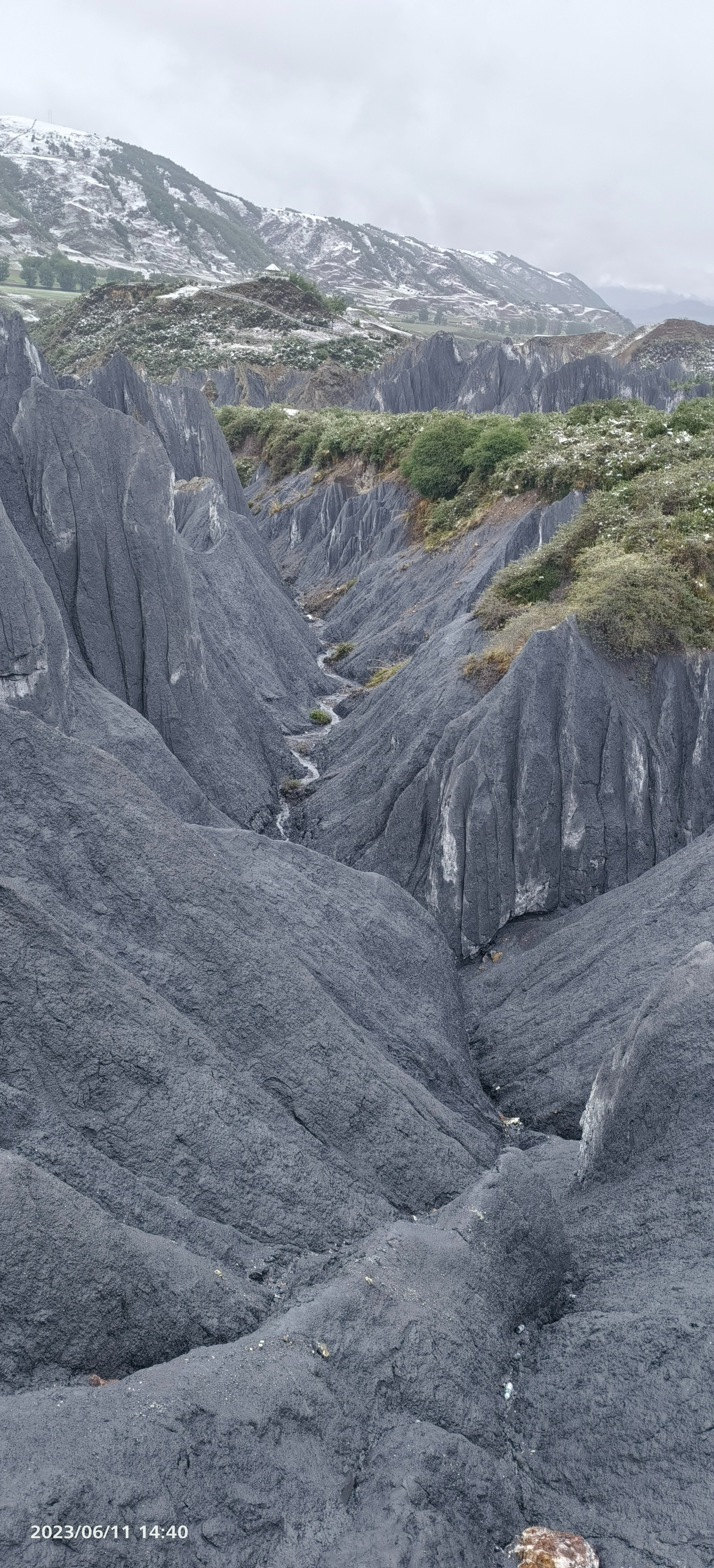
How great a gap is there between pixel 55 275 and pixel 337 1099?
17153 centimetres

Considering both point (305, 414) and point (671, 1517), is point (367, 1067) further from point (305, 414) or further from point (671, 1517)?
point (305, 414)

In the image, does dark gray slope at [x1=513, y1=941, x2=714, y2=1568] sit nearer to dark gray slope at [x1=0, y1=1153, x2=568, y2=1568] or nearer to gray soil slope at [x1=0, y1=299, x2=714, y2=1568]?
gray soil slope at [x1=0, y1=299, x2=714, y2=1568]

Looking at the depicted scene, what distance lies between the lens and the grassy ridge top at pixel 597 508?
17.8m

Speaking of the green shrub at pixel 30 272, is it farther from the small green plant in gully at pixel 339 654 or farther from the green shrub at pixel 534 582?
the green shrub at pixel 534 582

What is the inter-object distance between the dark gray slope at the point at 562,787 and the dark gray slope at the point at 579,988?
3.95 feet

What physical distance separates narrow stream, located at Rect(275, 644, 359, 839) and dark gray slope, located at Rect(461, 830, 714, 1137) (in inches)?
298

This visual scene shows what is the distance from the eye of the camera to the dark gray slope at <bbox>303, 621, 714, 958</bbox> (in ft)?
54.7

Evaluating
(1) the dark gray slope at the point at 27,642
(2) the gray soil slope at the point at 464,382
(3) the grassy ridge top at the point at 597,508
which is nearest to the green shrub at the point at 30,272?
(2) the gray soil slope at the point at 464,382

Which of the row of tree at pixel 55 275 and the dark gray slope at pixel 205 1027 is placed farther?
the row of tree at pixel 55 275

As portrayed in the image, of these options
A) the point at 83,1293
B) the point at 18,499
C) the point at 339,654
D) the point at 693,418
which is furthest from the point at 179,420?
the point at 83,1293

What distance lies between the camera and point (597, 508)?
22.5 m

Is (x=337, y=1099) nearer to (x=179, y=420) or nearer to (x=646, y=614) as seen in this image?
(x=646, y=614)

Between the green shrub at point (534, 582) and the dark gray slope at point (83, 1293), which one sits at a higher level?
the green shrub at point (534, 582)

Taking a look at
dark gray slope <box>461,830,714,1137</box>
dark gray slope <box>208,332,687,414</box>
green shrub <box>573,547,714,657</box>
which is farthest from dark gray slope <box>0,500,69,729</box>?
dark gray slope <box>208,332,687,414</box>
